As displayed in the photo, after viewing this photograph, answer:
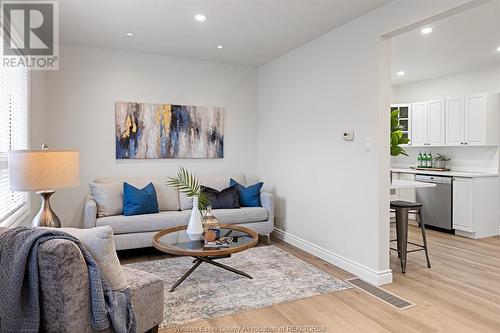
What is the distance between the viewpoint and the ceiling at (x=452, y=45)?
354 centimetres

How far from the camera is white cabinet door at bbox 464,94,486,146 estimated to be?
16.9ft

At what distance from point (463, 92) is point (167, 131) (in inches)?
197

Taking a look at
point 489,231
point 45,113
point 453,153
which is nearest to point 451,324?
point 489,231

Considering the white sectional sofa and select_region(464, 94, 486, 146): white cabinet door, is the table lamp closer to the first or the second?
the white sectional sofa

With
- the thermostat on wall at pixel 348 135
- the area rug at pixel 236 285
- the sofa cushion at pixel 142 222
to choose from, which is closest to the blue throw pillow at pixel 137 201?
the sofa cushion at pixel 142 222

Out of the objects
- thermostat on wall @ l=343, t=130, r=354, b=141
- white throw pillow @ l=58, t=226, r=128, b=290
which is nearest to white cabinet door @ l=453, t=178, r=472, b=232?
thermostat on wall @ l=343, t=130, r=354, b=141

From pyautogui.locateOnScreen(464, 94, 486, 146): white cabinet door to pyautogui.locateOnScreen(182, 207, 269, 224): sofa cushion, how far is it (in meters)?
3.53

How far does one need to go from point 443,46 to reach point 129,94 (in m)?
4.30

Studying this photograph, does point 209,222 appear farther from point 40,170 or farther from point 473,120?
point 473,120

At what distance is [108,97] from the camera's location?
4.58m

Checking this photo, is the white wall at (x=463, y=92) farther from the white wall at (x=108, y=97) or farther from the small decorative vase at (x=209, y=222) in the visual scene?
the small decorative vase at (x=209, y=222)

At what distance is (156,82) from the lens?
15.9 feet

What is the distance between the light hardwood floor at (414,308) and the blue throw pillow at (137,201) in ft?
6.45

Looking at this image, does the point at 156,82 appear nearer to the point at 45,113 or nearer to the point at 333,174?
the point at 45,113
